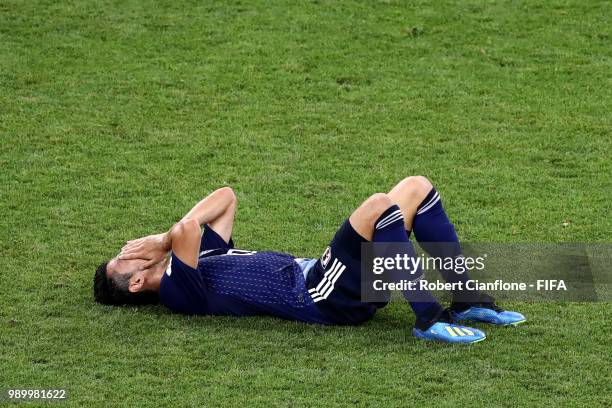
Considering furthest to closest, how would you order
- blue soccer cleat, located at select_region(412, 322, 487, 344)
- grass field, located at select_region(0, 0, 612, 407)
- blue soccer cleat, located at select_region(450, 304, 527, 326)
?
blue soccer cleat, located at select_region(450, 304, 527, 326)
blue soccer cleat, located at select_region(412, 322, 487, 344)
grass field, located at select_region(0, 0, 612, 407)

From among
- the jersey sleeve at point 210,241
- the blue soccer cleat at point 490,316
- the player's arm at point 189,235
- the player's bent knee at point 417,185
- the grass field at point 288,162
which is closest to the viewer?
the grass field at point 288,162

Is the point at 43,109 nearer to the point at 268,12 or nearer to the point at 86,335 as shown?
the point at 268,12

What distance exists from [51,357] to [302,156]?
4.18m

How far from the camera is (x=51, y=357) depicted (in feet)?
23.4

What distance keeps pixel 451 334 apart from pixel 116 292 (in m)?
2.15

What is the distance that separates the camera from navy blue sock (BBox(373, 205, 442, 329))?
725 cm

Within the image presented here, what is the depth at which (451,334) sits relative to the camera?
7219 mm

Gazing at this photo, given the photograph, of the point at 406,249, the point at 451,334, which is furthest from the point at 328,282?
the point at 451,334

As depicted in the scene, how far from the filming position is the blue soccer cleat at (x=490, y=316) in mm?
7559

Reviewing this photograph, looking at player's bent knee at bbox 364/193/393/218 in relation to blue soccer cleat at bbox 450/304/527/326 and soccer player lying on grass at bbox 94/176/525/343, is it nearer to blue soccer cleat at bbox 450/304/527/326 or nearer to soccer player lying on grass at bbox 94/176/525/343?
soccer player lying on grass at bbox 94/176/525/343

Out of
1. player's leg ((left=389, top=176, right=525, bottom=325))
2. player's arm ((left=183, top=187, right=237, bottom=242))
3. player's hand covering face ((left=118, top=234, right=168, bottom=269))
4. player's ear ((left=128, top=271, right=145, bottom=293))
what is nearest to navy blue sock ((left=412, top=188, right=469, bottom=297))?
player's leg ((left=389, top=176, right=525, bottom=325))

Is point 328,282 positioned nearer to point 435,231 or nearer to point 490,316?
point 435,231

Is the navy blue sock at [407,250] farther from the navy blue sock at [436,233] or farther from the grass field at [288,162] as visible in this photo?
the navy blue sock at [436,233]

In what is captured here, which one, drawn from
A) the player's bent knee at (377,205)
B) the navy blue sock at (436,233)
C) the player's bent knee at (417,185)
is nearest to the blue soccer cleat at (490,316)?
the navy blue sock at (436,233)
